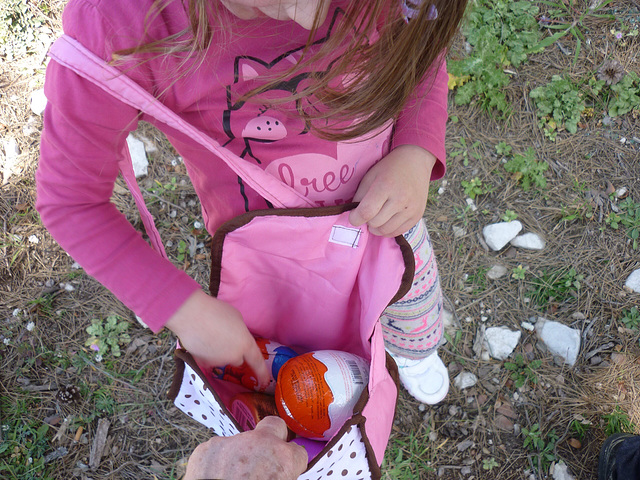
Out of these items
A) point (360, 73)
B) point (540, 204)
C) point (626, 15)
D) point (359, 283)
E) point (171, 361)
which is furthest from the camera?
point (626, 15)

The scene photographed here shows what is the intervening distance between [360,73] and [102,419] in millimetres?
1658

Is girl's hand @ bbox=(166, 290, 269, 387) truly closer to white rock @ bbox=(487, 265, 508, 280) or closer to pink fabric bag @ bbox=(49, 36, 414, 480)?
pink fabric bag @ bbox=(49, 36, 414, 480)

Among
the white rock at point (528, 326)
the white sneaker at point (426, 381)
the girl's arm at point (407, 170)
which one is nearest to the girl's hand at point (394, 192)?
the girl's arm at point (407, 170)

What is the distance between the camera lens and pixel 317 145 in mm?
1025

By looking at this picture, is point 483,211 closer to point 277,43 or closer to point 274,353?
point 274,353

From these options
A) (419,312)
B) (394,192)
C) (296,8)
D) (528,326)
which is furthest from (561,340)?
(296,8)

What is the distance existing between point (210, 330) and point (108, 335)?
116cm

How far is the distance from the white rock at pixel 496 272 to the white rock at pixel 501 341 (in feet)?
0.73

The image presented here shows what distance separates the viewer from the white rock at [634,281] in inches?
75.1

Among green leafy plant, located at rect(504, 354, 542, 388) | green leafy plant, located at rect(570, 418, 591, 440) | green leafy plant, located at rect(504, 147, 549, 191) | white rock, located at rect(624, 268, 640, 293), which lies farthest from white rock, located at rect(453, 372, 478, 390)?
green leafy plant, located at rect(504, 147, 549, 191)

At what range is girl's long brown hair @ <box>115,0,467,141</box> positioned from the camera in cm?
74

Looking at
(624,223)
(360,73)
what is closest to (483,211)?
(624,223)

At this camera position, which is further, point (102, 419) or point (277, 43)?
point (102, 419)

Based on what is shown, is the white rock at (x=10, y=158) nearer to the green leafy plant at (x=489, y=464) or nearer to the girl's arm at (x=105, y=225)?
the girl's arm at (x=105, y=225)
